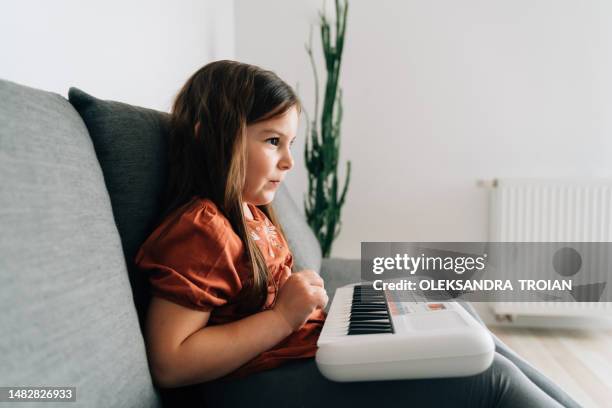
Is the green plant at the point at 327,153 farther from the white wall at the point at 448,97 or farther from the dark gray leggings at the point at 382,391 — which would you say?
the dark gray leggings at the point at 382,391

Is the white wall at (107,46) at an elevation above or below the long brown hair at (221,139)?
above

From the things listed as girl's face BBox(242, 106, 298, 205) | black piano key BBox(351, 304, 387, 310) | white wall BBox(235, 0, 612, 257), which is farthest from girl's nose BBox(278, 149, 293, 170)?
white wall BBox(235, 0, 612, 257)

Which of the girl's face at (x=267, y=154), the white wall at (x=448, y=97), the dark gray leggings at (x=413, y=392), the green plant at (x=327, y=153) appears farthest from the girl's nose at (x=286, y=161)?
the white wall at (x=448, y=97)

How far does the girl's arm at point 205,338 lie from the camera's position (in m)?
0.68

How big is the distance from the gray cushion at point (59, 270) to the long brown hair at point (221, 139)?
0.20 m

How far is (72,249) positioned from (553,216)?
2.31 metres

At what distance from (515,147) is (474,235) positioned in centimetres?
50

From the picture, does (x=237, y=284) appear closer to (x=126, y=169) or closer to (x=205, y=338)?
(x=205, y=338)

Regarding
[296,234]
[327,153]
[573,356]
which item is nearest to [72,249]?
[296,234]

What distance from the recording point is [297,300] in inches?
31.5

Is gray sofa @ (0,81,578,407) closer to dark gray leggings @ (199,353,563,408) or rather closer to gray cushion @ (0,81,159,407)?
gray cushion @ (0,81,159,407)

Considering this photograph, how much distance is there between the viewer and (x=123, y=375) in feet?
1.86

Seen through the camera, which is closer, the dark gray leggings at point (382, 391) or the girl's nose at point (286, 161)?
the dark gray leggings at point (382, 391)

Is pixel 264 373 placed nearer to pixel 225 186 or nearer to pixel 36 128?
pixel 225 186
